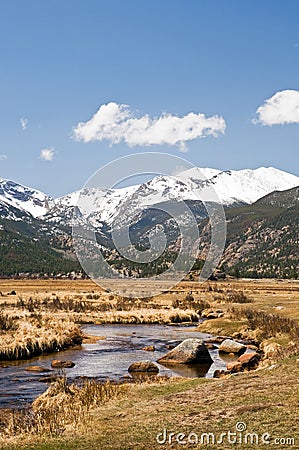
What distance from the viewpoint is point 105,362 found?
112 ft

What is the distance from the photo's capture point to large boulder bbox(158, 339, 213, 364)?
109ft

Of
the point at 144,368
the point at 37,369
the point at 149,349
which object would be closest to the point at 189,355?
the point at 144,368

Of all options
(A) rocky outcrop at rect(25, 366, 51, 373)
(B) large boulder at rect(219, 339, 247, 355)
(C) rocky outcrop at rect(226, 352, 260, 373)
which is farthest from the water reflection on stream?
(C) rocky outcrop at rect(226, 352, 260, 373)

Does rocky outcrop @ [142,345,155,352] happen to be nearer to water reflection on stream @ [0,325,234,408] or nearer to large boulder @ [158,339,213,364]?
water reflection on stream @ [0,325,234,408]

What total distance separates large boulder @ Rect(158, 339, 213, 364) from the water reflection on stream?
0.64m

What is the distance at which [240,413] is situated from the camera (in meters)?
16.1

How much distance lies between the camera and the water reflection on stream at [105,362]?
1031 inches

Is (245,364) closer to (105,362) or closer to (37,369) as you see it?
(105,362)

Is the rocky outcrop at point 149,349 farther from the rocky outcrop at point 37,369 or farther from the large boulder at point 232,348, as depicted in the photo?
the rocky outcrop at point 37,369

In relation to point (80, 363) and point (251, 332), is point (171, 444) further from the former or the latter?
point (251, 332)

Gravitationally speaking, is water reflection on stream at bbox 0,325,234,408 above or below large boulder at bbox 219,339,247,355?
above

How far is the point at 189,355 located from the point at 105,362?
539 cm

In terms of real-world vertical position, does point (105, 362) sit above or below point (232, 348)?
above

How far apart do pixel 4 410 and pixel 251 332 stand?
91.4ft
